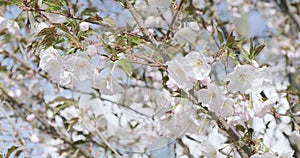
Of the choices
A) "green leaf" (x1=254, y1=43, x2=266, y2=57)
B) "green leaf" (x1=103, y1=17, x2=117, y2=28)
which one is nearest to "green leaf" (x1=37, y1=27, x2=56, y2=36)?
"green leaf" (x1=103, y1=17, x2=117, y2=28)

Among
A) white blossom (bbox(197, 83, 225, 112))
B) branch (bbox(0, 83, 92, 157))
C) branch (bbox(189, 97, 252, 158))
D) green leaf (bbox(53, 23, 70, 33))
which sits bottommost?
branch (bbox(0, 83, 92, 157))

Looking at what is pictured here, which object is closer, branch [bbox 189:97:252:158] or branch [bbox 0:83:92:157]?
branch [bbox 189:97:252:158]

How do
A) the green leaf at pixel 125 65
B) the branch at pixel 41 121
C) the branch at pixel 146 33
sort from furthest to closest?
the branch at pixel 41 121
the branch at pixel 146 33
the green leaf at pixel 125 65

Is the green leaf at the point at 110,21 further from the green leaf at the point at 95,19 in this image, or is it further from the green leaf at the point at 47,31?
the green leaf at the point at 47,31

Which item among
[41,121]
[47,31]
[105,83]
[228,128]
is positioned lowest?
[41,121]

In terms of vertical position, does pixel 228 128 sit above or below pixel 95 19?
below

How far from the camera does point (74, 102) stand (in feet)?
5.57

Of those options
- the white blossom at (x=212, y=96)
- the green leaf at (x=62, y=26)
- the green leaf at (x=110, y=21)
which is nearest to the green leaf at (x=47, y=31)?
the green leaf at (x=62, y=26)

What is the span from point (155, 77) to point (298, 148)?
78 centimetres

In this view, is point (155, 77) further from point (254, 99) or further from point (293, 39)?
point (293, 39)

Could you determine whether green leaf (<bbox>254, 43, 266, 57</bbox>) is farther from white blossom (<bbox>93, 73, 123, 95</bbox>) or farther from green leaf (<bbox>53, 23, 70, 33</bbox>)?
green leaf (<bbox>53, 23, 70, 33</bbox>)

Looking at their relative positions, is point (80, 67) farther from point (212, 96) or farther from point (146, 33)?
point (212, 96)

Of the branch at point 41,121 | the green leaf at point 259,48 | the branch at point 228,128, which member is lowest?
the branch at point 41,121

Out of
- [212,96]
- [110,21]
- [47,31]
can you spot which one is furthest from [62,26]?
[212,96]
